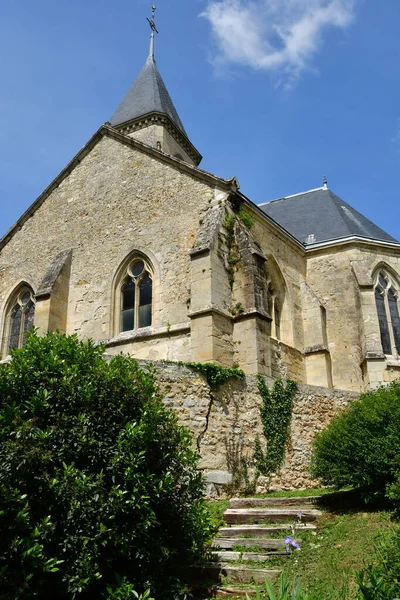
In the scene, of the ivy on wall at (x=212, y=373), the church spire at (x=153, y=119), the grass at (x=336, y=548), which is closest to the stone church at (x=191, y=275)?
the ivy on wall at (x=212, y=373)

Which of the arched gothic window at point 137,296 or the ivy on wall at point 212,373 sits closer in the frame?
the ivy on wall at point 212,373

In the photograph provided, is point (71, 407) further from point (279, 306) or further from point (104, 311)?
point (279, 306)

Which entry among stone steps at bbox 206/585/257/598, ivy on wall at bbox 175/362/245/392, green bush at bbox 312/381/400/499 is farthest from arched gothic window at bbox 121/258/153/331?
stone steps at bbox 206/585/257/598

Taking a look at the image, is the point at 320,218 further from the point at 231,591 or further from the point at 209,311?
the point at 231,591

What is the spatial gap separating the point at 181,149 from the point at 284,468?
2147cm

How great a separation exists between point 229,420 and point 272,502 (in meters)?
2.24

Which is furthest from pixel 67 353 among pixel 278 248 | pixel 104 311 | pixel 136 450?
pixel 278 248

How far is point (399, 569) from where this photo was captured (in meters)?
4.75

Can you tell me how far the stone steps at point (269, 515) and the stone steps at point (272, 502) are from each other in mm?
308

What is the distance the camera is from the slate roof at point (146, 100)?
2858cm

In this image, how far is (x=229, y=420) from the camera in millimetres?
11070

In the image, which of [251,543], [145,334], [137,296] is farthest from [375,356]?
[251,543]

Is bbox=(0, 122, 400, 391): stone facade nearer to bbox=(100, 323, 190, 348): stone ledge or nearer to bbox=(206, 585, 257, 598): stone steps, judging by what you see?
bbox=(100, 323, 190, 348): stone ledge

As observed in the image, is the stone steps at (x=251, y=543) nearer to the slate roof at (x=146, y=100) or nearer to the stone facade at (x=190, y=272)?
the stone facade at (x=190, y=272)
